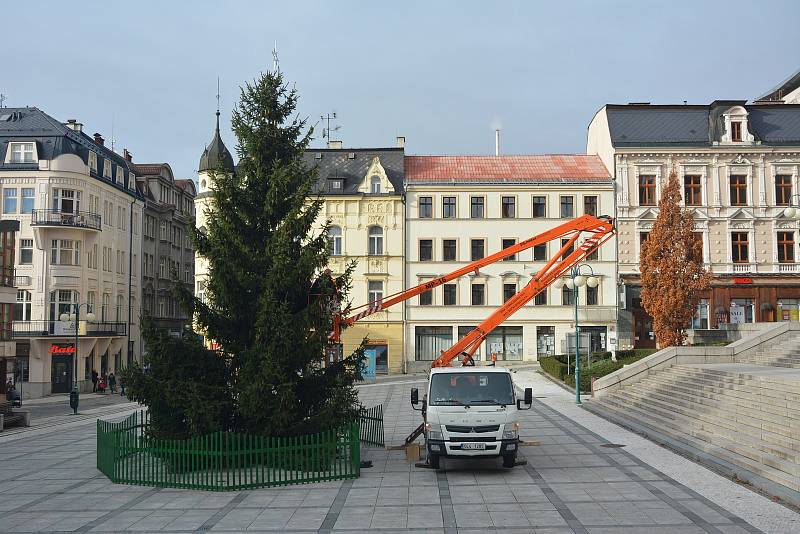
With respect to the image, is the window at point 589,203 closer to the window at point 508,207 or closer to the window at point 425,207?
the window at point 508,207

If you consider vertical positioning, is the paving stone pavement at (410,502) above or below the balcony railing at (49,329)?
below

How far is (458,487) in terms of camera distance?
16.8 m

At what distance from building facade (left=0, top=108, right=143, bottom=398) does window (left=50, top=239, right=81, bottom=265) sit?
0.06 m

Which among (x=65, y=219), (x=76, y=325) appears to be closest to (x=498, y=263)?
(x=76, y=325)

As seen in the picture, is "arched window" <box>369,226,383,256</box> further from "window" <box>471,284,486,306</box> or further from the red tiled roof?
"window" <box>471,284,486,306</box>

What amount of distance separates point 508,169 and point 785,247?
18814mm

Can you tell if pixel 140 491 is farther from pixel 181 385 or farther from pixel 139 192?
pixel 139 192

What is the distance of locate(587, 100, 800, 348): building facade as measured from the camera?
168 feet

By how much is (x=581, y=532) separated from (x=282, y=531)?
4923 mm

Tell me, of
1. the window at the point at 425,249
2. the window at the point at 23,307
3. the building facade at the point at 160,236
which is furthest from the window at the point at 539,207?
the window at the point at 23,307

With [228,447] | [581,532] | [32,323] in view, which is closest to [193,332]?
[228,447]

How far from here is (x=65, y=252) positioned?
5041 cm

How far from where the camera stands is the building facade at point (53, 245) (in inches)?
1901

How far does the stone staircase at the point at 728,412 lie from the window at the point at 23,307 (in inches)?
1362
